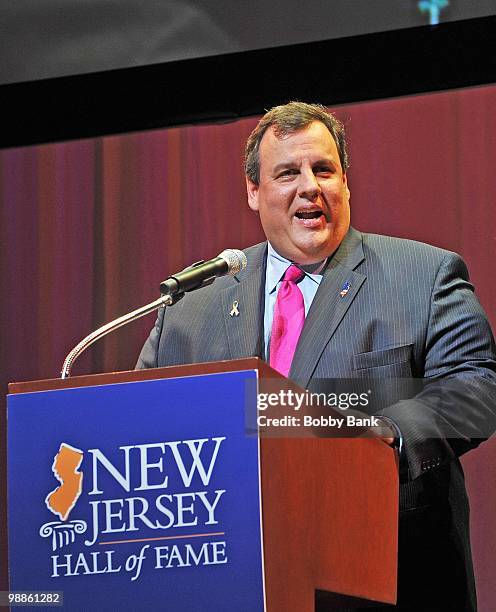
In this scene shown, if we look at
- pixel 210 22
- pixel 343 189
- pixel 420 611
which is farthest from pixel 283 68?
pixel 420 611

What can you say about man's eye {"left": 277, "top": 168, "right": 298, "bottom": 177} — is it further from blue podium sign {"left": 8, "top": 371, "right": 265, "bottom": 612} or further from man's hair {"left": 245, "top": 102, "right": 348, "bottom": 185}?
blue podium sign {"left": 8, "top": 371, "right": 265, "bottom": 612}

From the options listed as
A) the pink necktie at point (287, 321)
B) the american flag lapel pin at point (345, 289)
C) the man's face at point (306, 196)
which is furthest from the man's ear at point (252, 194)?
the american flag lapel pin at point (345, 289)

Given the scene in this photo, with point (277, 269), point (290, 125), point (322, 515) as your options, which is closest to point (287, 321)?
point (277, 269)

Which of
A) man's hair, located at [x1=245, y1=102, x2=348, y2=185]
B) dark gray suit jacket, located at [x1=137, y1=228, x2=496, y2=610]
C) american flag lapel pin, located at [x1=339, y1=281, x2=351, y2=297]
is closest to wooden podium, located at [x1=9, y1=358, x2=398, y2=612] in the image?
dark gray suit jacket, located at [x1=137, y1=228, x2=496, y2=610]

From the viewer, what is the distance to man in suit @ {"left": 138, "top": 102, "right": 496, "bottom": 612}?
2.33 m

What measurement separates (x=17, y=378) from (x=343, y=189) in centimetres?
124

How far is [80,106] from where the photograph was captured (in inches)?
138

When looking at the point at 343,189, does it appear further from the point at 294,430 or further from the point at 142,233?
the point at 294,430

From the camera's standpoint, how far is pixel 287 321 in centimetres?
258

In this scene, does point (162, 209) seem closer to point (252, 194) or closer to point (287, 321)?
point (252, 194)

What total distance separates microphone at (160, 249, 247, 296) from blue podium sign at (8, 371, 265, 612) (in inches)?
11.7

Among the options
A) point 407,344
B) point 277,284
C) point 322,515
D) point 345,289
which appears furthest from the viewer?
point 277,284

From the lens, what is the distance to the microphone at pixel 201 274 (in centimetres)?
199

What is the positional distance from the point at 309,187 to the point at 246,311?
376mm
